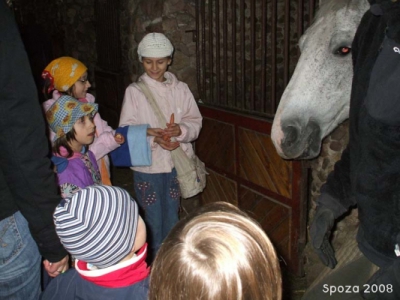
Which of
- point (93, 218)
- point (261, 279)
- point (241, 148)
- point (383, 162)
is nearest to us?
point (261, 279)

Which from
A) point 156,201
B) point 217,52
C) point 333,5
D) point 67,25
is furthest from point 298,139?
point 67,25

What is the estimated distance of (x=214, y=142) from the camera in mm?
3914

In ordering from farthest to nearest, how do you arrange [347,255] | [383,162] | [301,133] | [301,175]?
[301,175], [301,133], [347,255], [383,162]

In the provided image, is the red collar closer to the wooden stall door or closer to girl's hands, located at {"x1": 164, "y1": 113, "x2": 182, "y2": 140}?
girl's hands, located at {"x1": 164, "y1": 113, "x2": 182, "y2": 140}

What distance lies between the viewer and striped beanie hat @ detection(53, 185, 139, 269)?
4.25 feet

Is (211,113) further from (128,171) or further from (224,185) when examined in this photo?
(128,171)

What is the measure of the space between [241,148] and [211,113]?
1.62ft

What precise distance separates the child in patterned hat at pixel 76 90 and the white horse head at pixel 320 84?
1145mm

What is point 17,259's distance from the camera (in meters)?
1.65

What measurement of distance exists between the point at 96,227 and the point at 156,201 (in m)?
1.85

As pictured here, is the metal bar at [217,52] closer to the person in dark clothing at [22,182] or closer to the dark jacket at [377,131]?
the dark jacket at [377,131]

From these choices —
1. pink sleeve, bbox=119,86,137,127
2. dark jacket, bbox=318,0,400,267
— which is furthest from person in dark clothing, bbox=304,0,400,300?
pink sleeve, bbox=119,86,137,127

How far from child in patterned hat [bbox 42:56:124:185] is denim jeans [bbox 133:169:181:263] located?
0.42 meters

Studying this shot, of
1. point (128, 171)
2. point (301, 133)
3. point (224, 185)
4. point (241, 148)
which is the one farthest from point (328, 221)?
point (128, 171)
